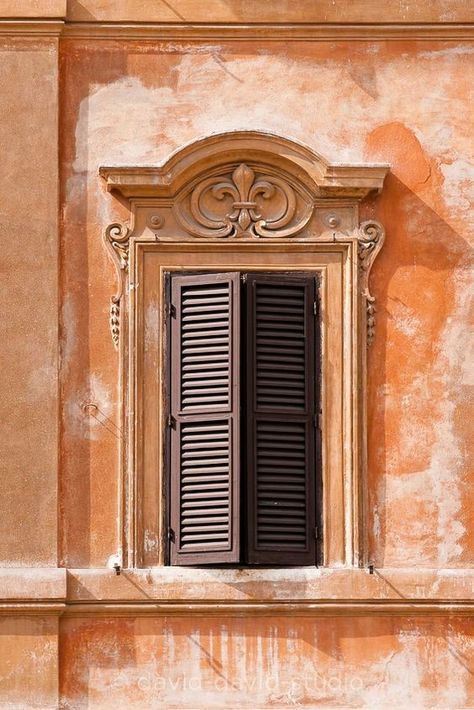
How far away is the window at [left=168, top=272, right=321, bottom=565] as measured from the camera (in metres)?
20.2

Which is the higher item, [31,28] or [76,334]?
[31,28]

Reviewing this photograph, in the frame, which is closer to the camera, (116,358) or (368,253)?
(116,358)

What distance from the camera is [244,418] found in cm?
2034

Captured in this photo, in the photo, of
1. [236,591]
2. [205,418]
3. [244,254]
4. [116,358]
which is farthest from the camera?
[244,254]

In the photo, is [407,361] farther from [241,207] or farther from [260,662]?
[260,662]

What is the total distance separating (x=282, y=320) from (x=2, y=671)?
3.03m

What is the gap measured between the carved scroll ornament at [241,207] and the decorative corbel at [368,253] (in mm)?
407

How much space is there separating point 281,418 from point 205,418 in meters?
0.51

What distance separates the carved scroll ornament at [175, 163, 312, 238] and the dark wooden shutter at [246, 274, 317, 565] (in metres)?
0.37

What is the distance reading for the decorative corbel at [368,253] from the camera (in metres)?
20.5

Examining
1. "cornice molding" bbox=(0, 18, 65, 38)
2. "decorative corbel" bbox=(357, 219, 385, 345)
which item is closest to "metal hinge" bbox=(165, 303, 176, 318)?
"decorative corbel" bbox=(357, 219, 385, 345)

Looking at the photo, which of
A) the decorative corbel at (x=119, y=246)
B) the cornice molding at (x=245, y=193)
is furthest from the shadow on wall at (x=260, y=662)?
the decorative corbel at (x=119, y=246)

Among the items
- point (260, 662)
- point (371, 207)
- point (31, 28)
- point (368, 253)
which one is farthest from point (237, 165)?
point (260, 662)

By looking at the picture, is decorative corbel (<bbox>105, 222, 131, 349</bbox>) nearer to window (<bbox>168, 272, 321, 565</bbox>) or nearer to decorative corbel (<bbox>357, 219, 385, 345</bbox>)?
window (<bbox>168, 272, 321, 565</bbox>)
